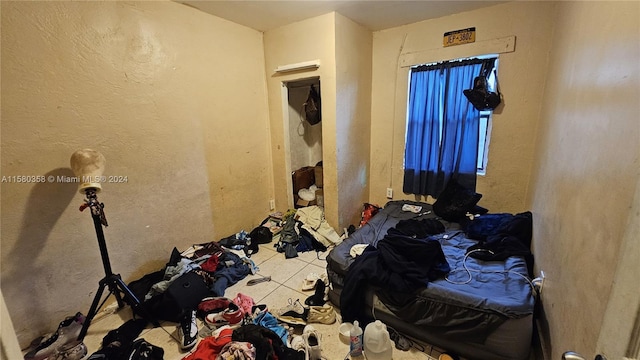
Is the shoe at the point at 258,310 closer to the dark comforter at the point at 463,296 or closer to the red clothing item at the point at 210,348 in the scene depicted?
the red clothing item at the point at 210,348

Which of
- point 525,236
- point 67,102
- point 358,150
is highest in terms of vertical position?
point 67,102

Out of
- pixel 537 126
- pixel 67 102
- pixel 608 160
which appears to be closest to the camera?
pixel 608 160

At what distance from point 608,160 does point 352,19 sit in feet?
8.78

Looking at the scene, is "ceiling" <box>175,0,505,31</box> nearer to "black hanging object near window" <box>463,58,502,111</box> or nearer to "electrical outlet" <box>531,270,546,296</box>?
"black hanging object near window" <box>463,58,502,111</box>

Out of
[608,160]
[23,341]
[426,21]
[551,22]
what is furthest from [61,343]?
[551,22]

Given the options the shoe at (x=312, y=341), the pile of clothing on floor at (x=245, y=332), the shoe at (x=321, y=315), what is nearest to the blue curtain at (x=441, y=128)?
the shoe at (x=321, y=315)

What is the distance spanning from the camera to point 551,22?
2.34 meters

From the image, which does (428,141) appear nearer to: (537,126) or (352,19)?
(537,126)

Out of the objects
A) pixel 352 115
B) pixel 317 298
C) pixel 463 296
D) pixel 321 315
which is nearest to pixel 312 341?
pixel 321 315

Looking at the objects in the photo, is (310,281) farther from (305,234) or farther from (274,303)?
(305,234)

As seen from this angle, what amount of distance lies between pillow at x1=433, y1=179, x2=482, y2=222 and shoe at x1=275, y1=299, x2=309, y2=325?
179 cm

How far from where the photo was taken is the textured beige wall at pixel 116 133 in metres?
Answer: 1.68

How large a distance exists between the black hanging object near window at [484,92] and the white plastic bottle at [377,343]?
7.94 feet

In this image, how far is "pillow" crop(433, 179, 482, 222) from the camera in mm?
2691
